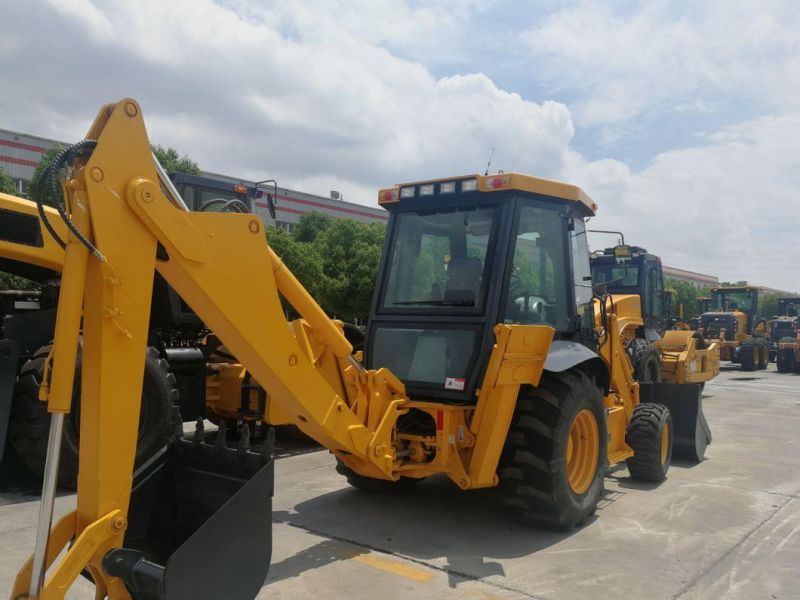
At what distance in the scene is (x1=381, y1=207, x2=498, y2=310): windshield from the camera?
16.8 feet

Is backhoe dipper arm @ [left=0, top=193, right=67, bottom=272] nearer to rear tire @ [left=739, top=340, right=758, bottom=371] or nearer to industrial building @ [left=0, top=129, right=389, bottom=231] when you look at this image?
industrial building @ [left=0, top=129, right=389, bottom=231]

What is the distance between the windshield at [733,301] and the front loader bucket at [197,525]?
79.3 ft

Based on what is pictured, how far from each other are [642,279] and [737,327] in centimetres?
1344

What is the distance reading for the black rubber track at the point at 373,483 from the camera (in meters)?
5.79

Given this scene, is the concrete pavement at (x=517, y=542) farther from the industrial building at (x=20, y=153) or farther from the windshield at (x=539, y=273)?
the industrial building at (x=20, y=153)

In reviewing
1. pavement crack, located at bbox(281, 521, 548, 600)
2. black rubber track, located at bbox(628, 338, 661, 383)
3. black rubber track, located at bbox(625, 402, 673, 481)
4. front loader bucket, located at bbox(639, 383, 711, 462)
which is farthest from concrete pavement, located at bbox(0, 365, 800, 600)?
black rubber track, located at bbox(628, 338, 661, 383)

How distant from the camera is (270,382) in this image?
3.74 m

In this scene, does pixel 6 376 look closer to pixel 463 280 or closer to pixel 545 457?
pixel 463 280

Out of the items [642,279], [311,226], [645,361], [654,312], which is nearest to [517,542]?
[645,361]

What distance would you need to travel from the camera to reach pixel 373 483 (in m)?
5.80

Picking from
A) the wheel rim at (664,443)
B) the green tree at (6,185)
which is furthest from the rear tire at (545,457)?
the green tree at (6,185)

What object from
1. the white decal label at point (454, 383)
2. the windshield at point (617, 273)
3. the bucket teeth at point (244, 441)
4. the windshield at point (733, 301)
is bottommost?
the bucket teeth at point (244, 441)

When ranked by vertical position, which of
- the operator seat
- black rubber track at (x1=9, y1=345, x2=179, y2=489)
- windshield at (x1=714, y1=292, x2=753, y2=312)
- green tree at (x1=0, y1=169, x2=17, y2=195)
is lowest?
black rubber track at (x1=9, y1=345, x2=179, y2=489)

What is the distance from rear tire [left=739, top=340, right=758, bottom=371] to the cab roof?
19.1 m
